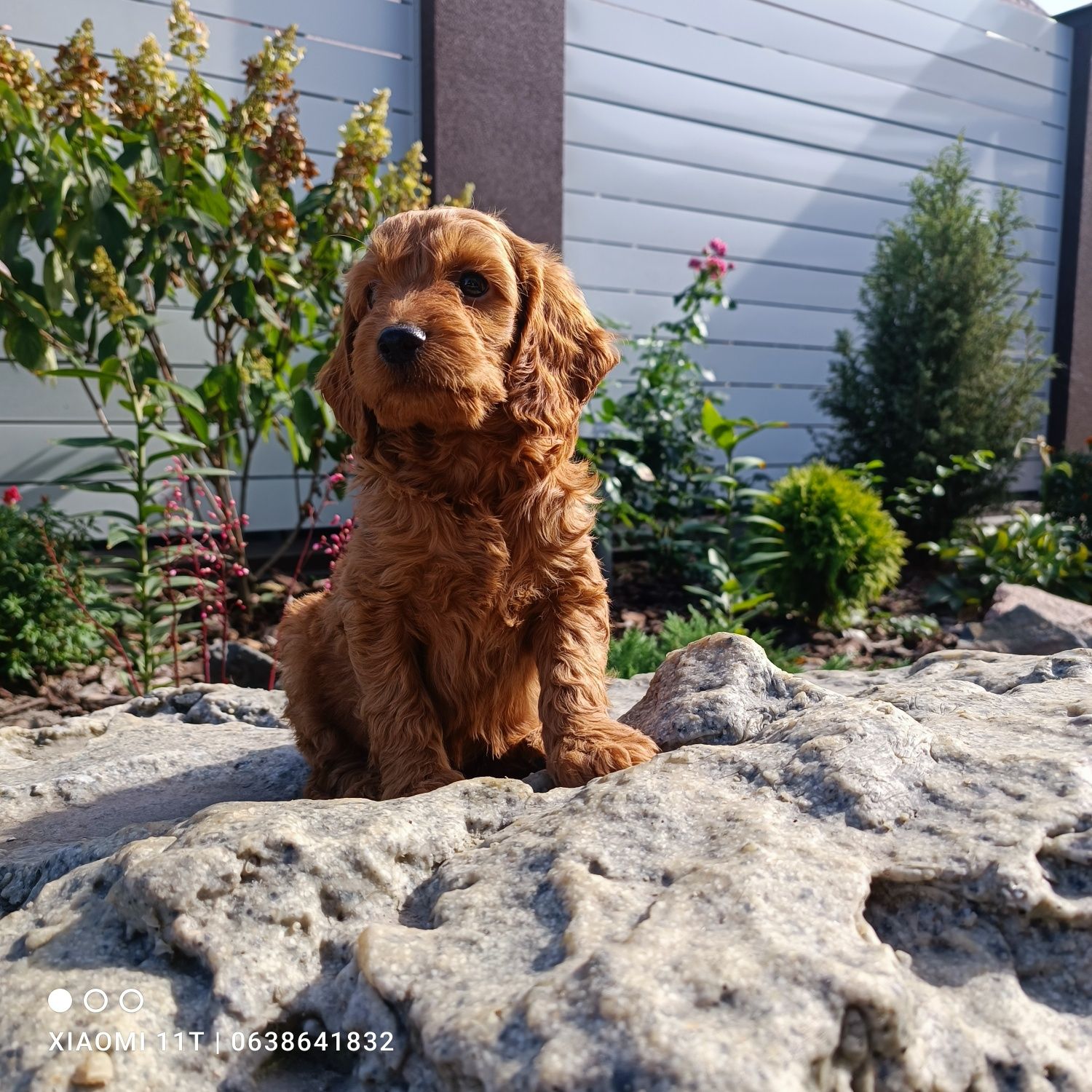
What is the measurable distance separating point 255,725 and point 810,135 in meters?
8.05

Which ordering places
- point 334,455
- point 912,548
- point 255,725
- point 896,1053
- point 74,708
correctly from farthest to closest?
point 912,548, point 334,455, point 74,708, point 255,725, point 896,1053

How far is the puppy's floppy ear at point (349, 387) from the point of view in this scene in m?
2.29

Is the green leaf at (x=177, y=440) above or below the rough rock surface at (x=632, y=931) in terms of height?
above

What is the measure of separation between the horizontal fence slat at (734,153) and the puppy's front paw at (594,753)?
6.45 metres

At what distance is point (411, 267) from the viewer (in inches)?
86.1

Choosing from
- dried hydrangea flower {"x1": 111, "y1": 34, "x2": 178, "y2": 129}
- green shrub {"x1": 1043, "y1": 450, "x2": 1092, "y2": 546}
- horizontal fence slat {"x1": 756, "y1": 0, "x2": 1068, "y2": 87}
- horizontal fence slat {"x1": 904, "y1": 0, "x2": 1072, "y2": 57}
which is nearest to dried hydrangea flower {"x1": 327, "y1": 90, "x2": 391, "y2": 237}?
dried hydrangea flower {"x1": 111, "y1": 34, "x2": 178, "y2": 129}

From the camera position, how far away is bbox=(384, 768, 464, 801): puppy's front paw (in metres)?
2.21

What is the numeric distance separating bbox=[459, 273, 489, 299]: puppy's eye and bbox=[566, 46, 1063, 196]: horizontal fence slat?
6055mm

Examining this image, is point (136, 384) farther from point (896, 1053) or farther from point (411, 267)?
point (896, 1053)

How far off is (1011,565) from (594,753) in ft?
19.2

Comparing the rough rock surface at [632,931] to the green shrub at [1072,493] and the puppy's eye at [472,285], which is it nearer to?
the puppy's eye at [472,285]

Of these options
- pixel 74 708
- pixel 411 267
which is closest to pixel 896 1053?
pixel 411 267

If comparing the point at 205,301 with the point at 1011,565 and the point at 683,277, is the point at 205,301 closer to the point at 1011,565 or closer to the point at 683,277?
the point at 683,277

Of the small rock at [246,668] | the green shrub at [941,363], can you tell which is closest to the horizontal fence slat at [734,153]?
the green shrub at [941,363]
